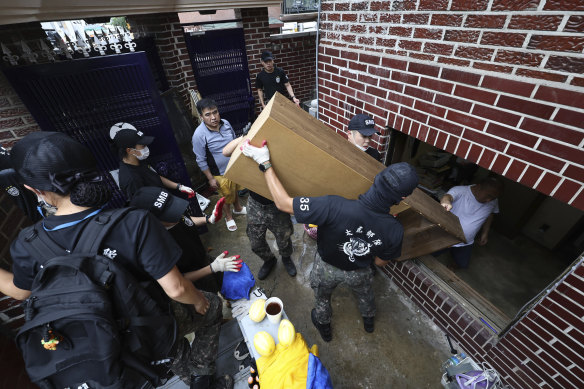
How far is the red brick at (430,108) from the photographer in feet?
6.09

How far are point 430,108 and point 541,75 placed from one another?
25.3 inches

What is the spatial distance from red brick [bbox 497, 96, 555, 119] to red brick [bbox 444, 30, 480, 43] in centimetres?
43

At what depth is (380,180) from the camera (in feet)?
5.32

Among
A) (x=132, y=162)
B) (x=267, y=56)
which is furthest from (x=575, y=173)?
(x=267, y=56)

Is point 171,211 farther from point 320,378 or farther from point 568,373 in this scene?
point 568,373

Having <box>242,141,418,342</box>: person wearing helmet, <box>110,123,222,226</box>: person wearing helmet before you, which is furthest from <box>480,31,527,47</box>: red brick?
<box>110,123,222,226</box>: person wearing helmet

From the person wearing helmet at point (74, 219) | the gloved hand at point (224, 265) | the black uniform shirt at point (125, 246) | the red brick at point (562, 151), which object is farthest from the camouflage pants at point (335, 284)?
the red brick at point (562, 151)

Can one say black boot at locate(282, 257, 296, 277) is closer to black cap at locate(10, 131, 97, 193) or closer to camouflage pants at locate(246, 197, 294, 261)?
camouflage pants at locate(246, 197, 294, 261)

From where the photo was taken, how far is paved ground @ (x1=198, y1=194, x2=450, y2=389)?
238 centimetres

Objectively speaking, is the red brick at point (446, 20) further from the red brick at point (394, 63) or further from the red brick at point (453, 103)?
the red brick at point (453, 103)

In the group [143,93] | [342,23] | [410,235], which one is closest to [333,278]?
[410,235]

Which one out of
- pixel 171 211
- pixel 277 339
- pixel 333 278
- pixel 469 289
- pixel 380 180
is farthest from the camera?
pixel 469 289

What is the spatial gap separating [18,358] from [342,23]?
4.19 meters

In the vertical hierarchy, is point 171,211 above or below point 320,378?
above
